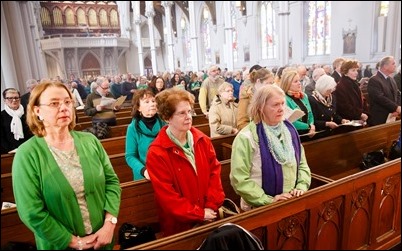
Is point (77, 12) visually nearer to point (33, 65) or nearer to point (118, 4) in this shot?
point (118, 4)

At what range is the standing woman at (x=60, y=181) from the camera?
4.51ft

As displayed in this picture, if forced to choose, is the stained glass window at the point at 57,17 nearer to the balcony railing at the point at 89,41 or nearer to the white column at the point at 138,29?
the balcony railing at the point at 89,41

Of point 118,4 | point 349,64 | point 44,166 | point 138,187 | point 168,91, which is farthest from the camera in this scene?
point 118,4

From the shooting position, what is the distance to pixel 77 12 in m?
11.6

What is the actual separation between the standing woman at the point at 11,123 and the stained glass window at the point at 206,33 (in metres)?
18.7

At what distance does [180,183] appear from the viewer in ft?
6.00

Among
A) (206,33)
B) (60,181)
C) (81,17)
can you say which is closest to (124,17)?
(81,17)

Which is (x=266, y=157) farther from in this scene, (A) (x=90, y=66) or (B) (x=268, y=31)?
(B) (x=268, y=31)

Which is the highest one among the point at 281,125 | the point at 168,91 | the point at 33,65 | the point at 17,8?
the point at 17,8

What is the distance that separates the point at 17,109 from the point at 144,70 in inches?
315

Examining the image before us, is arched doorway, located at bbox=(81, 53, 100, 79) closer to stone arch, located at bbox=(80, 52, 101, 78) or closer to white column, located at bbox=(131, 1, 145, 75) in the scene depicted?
stone arch, located at bbox=(80, 52, 101, 78)

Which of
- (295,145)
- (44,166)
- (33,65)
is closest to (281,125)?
(295,145)

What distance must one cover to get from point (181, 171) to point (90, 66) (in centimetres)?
859

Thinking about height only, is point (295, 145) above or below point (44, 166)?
below
